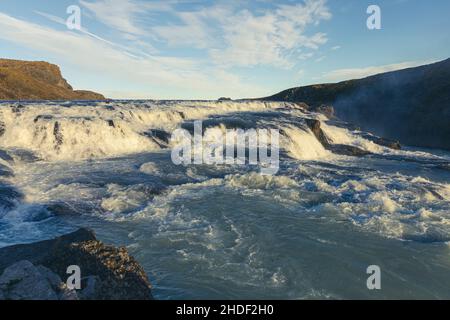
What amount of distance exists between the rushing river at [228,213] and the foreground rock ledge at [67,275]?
135 cm

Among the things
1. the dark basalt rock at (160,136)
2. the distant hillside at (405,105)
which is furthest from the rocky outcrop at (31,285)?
the distant hillside at (405,105)

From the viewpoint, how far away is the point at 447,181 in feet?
64.2

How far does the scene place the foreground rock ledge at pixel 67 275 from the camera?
5551 millimetres

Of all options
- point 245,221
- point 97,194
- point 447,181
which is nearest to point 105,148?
point 97,194

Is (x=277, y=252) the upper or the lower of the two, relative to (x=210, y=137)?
lower

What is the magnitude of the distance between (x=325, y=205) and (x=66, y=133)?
52.1 feet

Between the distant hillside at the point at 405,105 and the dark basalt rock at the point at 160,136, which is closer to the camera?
the dark basalt rock at the point at 160,136

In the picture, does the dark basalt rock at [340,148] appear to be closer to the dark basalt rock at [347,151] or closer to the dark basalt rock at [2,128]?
A: the dark basalt rock at [347,151]

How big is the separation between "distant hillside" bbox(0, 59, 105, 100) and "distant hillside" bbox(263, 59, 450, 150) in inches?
2894

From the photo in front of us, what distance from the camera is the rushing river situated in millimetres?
8172

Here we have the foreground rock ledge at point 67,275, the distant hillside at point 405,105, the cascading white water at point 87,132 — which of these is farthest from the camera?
the distant hillside at point 405,105

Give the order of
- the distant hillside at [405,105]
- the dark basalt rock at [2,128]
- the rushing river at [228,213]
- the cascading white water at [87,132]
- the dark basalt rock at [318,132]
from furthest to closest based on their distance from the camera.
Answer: the distant hillside at [405,105] → the dark basalt rock at [318,132] → the dark basalt rock at [2,128] → the cascading white water at [87,132] → the rushing river at [228,213]

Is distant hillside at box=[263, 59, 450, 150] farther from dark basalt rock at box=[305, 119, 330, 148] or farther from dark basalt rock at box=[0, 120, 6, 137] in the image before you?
dark basalt rock at box=[0, 120, 6, 137]
